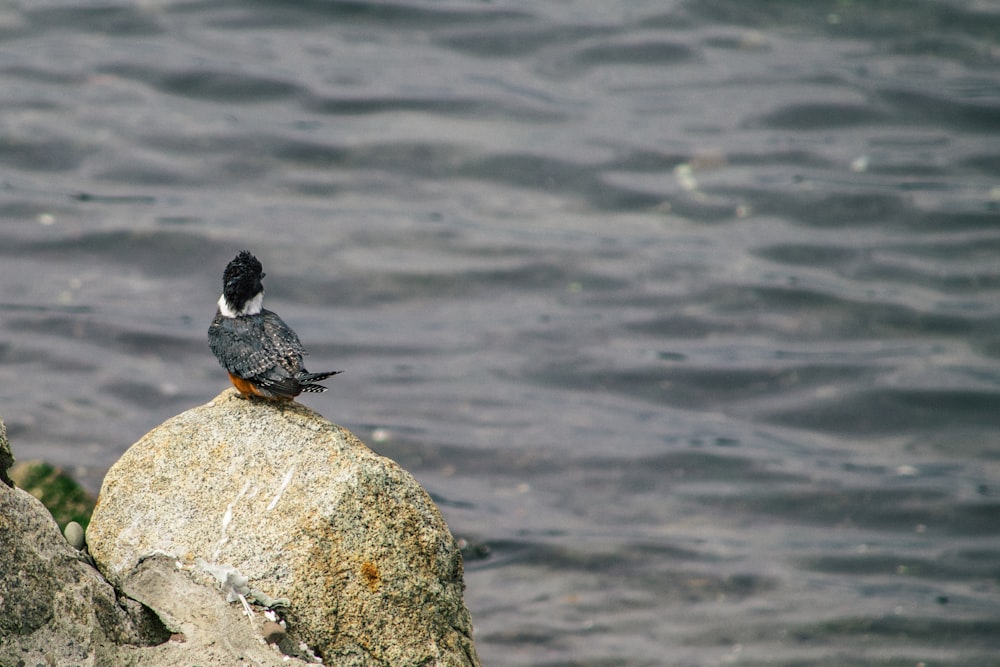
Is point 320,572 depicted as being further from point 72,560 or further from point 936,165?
point 936,165

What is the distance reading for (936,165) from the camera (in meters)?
18.0

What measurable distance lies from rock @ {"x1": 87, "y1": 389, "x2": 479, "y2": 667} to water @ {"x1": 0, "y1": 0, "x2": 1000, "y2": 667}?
491 centimetres

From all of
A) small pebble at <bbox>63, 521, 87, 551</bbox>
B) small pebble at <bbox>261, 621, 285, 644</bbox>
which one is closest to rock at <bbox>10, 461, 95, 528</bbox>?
small pebble at <bbox>63, 521, 87, 551</bbox>

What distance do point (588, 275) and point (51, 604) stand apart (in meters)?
11.9

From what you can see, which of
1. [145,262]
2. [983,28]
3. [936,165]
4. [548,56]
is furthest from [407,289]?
[983,28]

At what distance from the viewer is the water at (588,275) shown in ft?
38.4

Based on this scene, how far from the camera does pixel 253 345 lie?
6.27m

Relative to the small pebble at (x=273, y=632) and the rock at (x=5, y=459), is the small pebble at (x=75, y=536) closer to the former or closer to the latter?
the rock at (x=5, y=459)

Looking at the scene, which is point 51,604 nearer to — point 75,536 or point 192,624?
point 192,624

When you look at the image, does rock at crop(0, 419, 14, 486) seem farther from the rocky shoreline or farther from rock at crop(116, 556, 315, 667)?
rock at crop(116, 556, 315, 667)

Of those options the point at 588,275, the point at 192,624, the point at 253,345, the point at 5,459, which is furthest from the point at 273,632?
the point at 588,275

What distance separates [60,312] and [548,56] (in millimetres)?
10110

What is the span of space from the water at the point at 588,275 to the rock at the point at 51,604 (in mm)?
5636

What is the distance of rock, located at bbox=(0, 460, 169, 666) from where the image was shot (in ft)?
15.5
